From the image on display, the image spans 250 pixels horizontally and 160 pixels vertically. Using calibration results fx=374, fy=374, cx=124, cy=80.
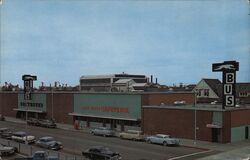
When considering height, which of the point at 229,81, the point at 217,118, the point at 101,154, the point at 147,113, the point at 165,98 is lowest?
the point at 101,154

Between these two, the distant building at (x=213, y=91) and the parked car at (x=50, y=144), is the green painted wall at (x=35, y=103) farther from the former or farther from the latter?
the parked car at (x=50, y=144)

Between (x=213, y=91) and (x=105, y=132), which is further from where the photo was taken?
(x=213, y=91)

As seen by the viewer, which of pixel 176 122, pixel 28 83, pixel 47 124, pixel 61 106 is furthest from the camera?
pixel 61 106

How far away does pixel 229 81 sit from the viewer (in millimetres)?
46094

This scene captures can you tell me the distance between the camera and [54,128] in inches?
2564

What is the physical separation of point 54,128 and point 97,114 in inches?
319

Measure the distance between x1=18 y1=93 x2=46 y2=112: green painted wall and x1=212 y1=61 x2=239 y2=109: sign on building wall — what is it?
42993mm

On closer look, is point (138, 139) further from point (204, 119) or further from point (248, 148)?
point (248, 148)

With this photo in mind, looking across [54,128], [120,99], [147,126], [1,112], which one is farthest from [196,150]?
[1,112]

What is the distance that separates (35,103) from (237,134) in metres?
47.0

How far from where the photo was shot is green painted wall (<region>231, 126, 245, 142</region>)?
47906 millimetres

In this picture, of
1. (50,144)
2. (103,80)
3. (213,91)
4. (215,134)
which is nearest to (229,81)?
(215,134)

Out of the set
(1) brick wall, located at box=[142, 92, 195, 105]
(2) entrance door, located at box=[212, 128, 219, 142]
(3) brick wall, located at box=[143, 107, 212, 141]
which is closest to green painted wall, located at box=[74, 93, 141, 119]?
(1) brick wall, located at box=[142, 92, 195, 105]

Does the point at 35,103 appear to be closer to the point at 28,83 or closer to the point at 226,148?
the point at 28,83
